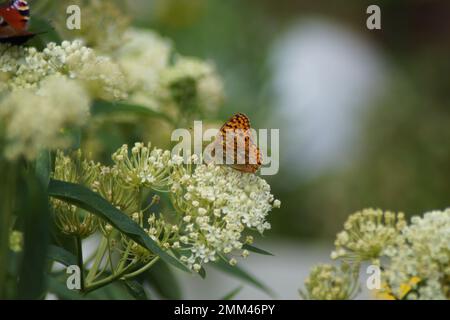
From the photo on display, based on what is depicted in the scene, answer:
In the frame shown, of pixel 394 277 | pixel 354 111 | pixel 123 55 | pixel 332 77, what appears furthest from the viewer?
pixel 332 77

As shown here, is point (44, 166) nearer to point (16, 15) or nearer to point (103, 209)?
point (103, 209)

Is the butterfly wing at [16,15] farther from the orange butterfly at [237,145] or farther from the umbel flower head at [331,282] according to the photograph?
the umbel flower head at [331,282]

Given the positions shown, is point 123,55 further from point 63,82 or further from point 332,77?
point 332,77

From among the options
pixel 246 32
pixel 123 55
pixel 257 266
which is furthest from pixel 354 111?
pixel 123 55

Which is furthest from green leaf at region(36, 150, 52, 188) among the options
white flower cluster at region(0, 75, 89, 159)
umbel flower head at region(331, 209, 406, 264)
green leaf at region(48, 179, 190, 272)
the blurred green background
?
the blurred green background

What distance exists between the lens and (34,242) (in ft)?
2.25

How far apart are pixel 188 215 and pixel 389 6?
4825 millimetres

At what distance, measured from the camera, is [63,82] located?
704 millimetres

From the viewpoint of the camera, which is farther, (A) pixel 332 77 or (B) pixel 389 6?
(B) pixel 389 6

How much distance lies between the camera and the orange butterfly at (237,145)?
1.02 meters

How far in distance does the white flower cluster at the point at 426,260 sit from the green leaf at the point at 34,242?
1.59 ft

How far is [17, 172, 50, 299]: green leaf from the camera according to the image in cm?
69

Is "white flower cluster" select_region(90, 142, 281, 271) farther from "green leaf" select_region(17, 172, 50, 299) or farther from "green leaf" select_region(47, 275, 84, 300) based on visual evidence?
"green leaf" select_region(17, 172, 50, 299)

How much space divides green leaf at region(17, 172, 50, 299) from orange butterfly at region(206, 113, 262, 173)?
35 centimetres
